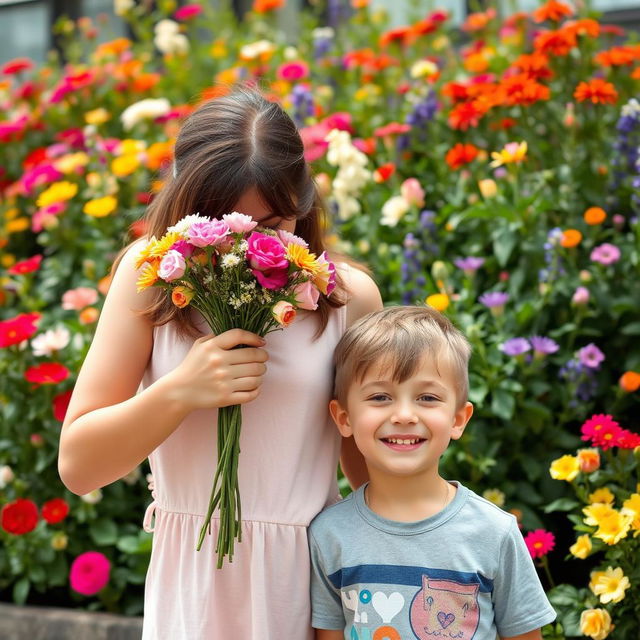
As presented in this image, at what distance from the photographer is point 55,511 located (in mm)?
2781

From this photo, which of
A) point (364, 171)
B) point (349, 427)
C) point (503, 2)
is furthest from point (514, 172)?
point (503, 2)

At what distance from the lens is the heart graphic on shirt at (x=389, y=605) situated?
5.12 ft

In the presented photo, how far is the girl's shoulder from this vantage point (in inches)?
70.1

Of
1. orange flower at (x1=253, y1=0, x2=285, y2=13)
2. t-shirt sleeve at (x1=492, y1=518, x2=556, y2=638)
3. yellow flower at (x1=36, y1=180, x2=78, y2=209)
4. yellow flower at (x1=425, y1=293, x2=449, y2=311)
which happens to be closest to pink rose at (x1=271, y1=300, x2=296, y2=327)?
t-shirt sleeve at (x1=492, y1=518, x2=556, y2=638)

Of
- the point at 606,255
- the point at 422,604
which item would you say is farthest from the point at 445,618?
the point at 606,255

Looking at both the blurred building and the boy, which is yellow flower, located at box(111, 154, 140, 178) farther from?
the blurred building

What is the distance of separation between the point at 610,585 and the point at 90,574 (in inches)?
53.3

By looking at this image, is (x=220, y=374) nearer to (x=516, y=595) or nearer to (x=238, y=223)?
(x=238, y=223)

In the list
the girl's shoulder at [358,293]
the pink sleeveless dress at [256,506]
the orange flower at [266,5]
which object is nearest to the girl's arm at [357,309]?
the girl's shoulder at [358,293]

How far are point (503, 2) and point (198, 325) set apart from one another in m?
3.83

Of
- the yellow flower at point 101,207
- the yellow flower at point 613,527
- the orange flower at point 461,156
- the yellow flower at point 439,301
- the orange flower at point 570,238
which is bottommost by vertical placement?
the yellow flower at point 613,527

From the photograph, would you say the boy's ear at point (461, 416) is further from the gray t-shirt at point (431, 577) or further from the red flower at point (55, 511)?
the red flower at point (55, 511)

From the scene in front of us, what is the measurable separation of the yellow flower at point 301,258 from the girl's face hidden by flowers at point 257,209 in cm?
13

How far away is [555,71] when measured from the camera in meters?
3.22
